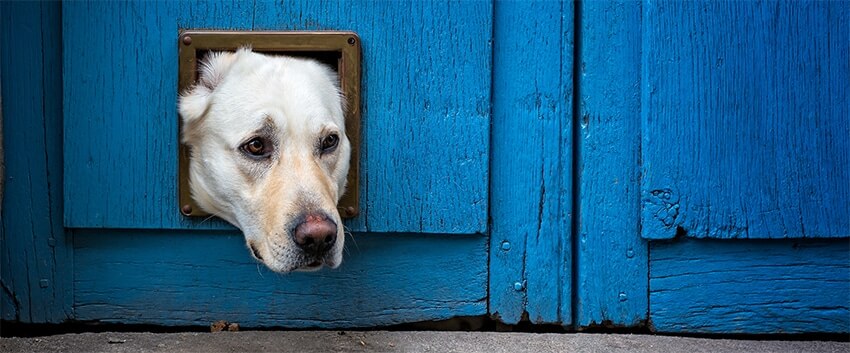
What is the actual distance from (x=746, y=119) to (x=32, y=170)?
7.40 feet

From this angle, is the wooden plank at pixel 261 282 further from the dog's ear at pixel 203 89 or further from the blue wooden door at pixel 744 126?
the blue wooden door at pixel 744 126

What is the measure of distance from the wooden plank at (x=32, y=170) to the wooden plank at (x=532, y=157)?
1391mm

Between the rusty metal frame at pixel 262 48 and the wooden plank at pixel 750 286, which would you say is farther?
the wooden plank at pixel 750 286

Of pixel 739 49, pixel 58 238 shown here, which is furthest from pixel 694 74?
pixel 58 238

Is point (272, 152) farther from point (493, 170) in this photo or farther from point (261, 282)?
point (493, 170)

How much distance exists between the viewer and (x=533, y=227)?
2.84 m

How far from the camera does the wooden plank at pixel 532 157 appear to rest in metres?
2.78

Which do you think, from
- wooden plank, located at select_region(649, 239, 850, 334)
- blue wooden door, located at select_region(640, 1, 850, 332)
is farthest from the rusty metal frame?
wooden plank, located at select_region(649, 239, 850, 334)

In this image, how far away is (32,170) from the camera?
9.17 ft

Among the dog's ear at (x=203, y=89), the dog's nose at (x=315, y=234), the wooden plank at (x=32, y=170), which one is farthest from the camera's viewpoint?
the wooden plank at (x=32, y=170)

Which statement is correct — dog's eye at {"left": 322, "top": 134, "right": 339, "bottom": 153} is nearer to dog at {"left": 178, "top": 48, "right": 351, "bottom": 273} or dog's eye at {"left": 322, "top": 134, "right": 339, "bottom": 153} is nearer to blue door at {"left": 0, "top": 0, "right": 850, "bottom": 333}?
dog at {"left": 178, "top": 48, "right": 351, "bottom": 273}

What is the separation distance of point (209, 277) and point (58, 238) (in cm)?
50

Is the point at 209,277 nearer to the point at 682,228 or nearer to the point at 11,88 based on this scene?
the point at 11,88

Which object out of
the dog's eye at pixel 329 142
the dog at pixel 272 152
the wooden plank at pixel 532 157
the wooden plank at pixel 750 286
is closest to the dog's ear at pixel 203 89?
the dog at pixel 272 152
